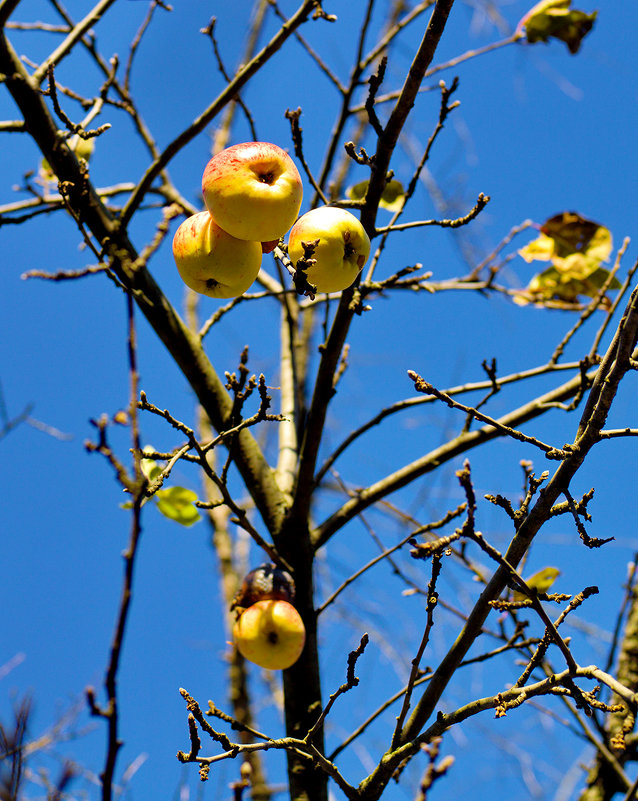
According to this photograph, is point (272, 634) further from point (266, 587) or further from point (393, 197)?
point (393, 197)

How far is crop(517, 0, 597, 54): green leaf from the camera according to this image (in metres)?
2.57

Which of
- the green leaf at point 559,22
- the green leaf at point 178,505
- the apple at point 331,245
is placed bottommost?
the green leaf at point 178,505

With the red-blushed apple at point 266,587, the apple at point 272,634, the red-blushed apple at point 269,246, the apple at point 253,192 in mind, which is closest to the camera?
the apple at point 253,192

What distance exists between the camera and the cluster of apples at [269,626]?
1.87 meters

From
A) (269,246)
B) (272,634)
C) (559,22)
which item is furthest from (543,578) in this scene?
(559,22)

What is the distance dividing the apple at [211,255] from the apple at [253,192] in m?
0.05

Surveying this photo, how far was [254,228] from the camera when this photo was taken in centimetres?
153

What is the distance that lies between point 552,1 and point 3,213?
228 cm

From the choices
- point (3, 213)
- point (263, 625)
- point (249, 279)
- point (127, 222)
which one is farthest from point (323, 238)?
point (3, 213)

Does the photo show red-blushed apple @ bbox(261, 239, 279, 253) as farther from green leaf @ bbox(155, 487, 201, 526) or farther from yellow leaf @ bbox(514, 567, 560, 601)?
yellow leaf @ bbox(514, 567, 560, 601)

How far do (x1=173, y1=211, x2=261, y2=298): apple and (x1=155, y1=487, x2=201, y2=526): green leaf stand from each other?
1.98 ft

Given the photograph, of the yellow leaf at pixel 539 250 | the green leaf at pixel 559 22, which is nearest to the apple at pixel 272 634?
the yellow leaf at pixel 539 250

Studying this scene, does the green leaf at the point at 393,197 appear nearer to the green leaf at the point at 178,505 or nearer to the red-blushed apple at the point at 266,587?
the green leaf at the point at 178,505

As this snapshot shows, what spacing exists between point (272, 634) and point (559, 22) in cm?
254
